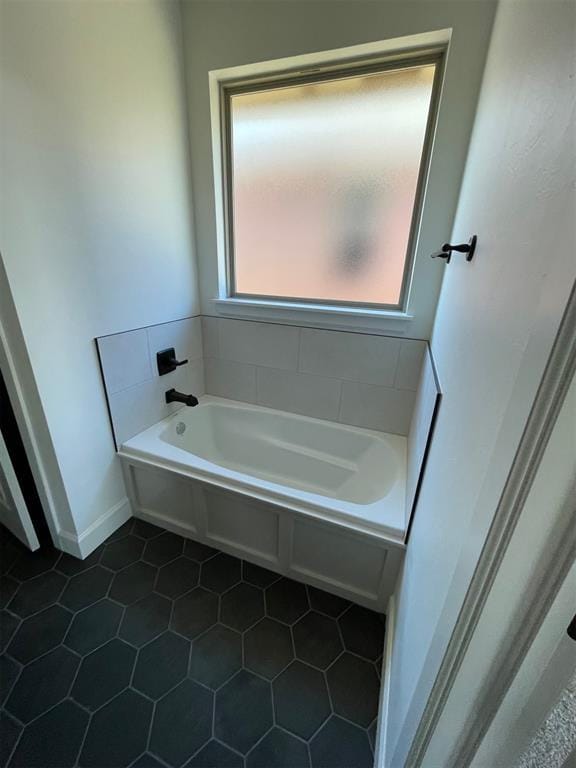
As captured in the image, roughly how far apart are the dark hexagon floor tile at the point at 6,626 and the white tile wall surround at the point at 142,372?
32.0 inches

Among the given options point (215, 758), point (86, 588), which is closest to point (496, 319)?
point (215, 758)

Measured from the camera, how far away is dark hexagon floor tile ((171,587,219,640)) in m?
1.32

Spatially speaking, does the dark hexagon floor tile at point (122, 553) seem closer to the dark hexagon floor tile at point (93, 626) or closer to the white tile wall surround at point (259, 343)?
the dark hexagon floor tile at point (93, 626)

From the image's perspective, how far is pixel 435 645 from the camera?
60 cm

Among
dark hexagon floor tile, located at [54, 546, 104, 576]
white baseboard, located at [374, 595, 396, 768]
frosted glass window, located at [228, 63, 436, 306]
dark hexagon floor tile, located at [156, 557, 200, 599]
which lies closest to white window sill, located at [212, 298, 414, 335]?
frosted glass window, located at [228, 63, 436, 306]

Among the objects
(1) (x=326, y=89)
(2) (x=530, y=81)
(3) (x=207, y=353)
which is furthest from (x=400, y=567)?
(1) (x=326, y=89)

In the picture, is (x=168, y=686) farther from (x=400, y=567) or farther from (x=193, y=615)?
(x=400, y=567)

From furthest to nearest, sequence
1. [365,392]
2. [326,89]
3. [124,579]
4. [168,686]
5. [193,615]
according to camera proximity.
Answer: [365,392]
[326,89]
[124,579]
[193,615]
[168,686]

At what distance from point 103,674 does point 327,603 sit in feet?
2.99

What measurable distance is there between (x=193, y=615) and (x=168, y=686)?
0.81 feet

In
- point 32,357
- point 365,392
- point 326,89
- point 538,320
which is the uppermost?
point 326,89

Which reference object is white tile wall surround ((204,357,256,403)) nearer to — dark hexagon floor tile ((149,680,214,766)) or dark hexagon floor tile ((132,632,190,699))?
dark hexagon floor tile ((132,632,190,699))

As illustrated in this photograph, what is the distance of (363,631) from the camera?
1336 millimetres

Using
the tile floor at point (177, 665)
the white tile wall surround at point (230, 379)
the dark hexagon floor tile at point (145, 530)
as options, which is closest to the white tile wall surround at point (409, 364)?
the white tile wall surround at point (230, 379)
